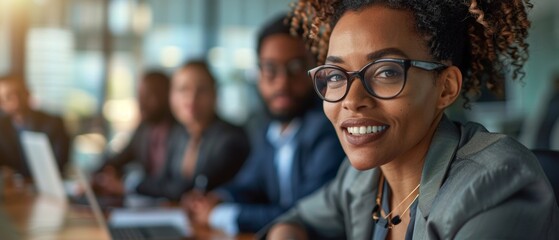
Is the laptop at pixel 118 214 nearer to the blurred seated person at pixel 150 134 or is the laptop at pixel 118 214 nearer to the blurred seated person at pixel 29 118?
the blurred seated person at pixel 150 134

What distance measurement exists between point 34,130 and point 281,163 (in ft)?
8.72

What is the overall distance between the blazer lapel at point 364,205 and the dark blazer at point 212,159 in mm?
1800

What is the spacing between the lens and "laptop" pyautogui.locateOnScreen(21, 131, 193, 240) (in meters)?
1.92

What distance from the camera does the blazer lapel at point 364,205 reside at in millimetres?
1335

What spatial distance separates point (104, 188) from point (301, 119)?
4.52 feet

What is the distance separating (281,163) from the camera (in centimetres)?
235

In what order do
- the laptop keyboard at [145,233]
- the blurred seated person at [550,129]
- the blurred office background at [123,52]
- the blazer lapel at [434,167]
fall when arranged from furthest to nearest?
the blurred office background at [123,52] < the blurred seated person at [550,129] < the laptop keyboard at [145,233] < the blazer lapel at [434,167]

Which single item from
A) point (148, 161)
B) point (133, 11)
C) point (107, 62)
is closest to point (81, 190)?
point (148, 161)

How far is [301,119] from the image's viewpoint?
7.70ft

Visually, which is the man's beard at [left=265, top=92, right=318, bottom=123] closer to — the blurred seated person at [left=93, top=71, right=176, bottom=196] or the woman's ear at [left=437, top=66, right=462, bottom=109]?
the woman's ear at [left=437, top=66, right=462, bottom=109]

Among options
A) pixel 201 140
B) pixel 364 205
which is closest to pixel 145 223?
pixel 364 205

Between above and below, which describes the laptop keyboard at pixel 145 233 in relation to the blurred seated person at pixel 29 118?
above

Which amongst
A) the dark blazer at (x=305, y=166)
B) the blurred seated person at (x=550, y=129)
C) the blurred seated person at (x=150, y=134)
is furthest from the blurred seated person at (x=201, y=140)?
the blurred seated person at (x=550, y=129)

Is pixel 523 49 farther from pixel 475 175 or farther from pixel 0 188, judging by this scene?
pixel 0 188
